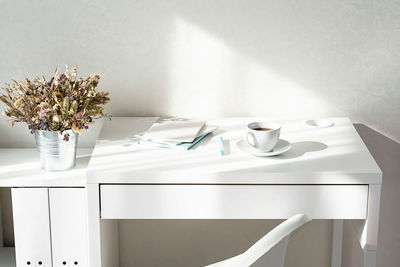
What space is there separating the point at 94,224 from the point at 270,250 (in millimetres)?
624

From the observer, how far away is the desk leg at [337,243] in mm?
2279

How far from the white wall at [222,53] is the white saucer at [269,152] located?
36cm

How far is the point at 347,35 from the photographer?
2.12 m

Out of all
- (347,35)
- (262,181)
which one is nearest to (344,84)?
(347,35)

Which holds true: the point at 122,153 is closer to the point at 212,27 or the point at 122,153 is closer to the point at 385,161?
the point at 212,27

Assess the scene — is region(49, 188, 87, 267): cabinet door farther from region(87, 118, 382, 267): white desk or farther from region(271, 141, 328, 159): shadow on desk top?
region(271, 141, 328, 159): shadow on desk top

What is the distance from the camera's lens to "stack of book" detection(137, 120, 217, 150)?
186cm

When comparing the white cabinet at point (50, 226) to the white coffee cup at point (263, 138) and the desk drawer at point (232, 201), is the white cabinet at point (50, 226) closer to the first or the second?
the desk drawer at point (232, 201)

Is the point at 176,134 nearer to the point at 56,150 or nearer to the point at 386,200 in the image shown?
the point at 56,150

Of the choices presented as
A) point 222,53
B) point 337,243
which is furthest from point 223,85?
point 337,243

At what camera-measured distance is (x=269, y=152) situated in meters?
1.77

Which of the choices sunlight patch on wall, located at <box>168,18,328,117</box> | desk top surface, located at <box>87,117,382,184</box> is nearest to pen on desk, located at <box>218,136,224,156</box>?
desk top surface, located at <box>87,117,382,184</box>

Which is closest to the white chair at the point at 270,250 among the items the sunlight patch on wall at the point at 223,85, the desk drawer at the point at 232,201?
the desk drawer at the point at 232,201

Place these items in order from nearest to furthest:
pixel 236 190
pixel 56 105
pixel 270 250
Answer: pixel 270 250
pixel 236 190
pixel 56 105
